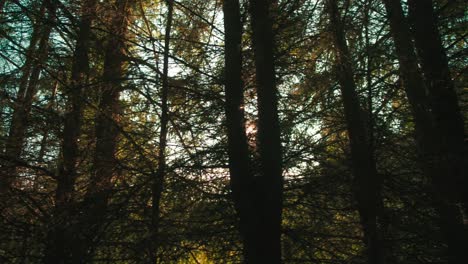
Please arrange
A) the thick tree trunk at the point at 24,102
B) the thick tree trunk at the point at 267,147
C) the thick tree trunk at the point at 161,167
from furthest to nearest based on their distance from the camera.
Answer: the thick tree trunk at the point at 24,102, the thick tree trunk at the point at 161,167, the thick tree trunk at the point at 267,147

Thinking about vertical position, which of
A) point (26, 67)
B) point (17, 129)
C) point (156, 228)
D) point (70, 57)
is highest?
point (70, 57)

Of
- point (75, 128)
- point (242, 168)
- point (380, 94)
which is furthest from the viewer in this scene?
point (75, 128)

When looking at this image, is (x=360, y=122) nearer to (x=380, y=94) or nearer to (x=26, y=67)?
(x=380, y=94)

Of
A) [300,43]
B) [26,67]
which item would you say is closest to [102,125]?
[26,67]

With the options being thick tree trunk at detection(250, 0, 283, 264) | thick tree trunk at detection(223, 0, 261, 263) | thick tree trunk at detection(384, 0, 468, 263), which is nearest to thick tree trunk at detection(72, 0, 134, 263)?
thick tree trunk at detection(223, 0, 261, 263)

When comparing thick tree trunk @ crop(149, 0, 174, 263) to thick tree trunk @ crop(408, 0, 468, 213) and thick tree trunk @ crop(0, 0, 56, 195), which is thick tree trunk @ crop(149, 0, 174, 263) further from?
thick tree trunk @ crop(408, 0, 468, 213)

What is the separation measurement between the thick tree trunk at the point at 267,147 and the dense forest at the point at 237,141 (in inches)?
0.7

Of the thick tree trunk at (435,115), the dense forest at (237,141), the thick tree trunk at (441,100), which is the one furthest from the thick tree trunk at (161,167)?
the thick tree trunk at (441,100)

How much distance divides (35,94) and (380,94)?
16.3 ft

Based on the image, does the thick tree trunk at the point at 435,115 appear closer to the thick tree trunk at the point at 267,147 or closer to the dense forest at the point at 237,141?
the dense forest at the point at 237,141

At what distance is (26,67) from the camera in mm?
5766

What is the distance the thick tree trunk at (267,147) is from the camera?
191 inches

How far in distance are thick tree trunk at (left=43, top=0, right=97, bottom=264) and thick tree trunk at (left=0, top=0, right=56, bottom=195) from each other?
449mm

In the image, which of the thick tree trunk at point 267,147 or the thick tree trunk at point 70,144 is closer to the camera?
the thick tree trunk at point 267,147
